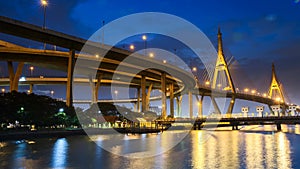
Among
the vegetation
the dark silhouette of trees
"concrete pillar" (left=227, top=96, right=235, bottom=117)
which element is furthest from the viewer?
"concrete pillar" (left=227, top=96, right=235, bottom=117)

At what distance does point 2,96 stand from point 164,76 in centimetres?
4162

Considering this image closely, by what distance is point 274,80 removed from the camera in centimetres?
10950

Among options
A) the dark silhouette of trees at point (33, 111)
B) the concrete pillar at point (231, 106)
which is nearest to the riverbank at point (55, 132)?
the dark silhouette of trees at point (33, 111)

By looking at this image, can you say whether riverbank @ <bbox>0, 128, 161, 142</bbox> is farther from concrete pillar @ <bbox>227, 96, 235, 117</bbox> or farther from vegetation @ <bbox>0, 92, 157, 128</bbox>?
concrete pillar @ <bbox>227, 96, 235, 117</bbox>

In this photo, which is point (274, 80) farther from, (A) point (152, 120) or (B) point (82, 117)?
(B) point (82, 117)

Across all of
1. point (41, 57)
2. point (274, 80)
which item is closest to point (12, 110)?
point (41, 57)

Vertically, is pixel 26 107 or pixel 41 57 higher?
pixel 41 57

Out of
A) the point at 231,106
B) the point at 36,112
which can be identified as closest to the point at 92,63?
the point at 36,112

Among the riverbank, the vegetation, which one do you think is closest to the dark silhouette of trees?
the vegetation

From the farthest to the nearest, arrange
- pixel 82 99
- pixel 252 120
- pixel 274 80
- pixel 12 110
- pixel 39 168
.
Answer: pixel 82 99, pixel 274 80, pixel 252 120, pixel 12 110, pixel 39 168

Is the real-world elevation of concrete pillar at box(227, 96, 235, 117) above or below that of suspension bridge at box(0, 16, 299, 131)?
below

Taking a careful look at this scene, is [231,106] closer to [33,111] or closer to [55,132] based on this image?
[55,132]

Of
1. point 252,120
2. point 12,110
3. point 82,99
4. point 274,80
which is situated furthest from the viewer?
point 82,99

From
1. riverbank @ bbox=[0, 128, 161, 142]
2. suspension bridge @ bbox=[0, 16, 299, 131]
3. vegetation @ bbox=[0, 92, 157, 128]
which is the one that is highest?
suspension bridge @ bbox=[0, 16, 299, 131]
